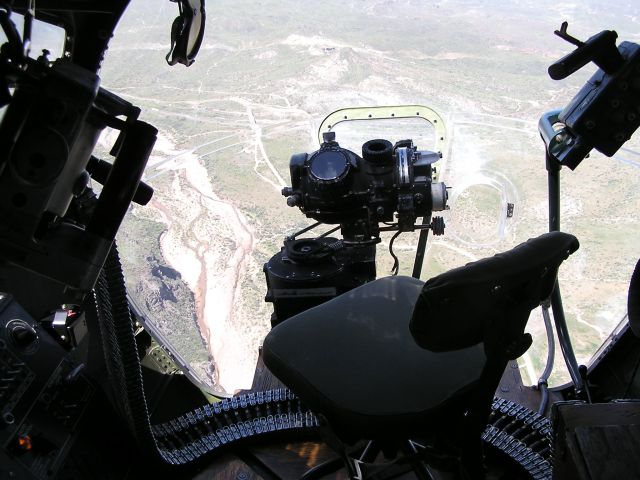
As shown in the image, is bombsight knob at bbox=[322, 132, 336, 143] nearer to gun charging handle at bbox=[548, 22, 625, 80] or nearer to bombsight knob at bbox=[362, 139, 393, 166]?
bombsight knob at bbox=[362, 139, 393, 166]

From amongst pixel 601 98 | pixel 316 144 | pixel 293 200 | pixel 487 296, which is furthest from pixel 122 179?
pixel 316 144

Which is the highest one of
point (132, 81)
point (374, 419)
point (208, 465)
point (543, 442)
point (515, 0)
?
point (515, 0)

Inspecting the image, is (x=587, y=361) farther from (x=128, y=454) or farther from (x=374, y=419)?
(x=128, y=454)

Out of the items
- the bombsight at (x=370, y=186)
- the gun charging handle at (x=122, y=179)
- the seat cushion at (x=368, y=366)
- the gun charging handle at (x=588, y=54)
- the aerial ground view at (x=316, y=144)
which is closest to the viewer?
the gun charging handle at (x=122, y=179)

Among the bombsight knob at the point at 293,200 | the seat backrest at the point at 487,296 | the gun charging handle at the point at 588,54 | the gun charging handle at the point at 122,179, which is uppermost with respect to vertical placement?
the gun charging handle at the point at 588,54

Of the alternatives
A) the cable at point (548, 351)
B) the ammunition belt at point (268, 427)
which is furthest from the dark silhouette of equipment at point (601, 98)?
the ammunition belt at point (268, 427)

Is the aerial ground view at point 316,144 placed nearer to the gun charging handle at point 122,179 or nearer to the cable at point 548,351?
the cable at point 548,351

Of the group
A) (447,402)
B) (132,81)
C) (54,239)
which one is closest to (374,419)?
(447,402)

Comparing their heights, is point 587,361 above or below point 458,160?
below

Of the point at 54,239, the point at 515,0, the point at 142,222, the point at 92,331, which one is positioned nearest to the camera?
the point at 54,239
